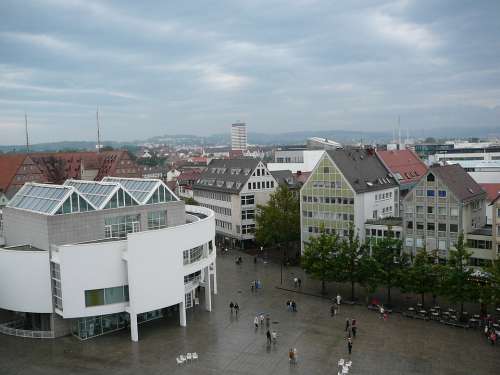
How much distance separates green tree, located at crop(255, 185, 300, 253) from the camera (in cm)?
7031

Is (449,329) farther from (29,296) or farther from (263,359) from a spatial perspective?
(29,296)

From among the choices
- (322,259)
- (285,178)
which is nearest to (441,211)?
(322,259)

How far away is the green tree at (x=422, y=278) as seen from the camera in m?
45.3

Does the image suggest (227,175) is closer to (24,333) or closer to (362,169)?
(362,169)

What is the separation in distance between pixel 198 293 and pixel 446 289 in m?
24.1

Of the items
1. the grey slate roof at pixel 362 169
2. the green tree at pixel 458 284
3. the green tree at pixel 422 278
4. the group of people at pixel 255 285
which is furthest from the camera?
the grey slate roof at pixel 362 169

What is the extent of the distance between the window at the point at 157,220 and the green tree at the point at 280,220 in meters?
21.4

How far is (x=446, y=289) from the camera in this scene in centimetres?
4428

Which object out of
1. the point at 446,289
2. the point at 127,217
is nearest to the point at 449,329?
the point at 446,289

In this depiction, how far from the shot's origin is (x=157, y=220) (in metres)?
51.5

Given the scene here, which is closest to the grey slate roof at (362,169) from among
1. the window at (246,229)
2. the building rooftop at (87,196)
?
the window at (246,229)

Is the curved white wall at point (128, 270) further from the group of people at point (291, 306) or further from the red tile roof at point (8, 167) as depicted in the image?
the red tile roof at point (8, 167)

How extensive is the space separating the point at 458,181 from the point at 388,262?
592 inches

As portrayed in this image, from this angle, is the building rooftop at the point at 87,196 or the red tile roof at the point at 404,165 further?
the red tile roof at the point at 404,165
